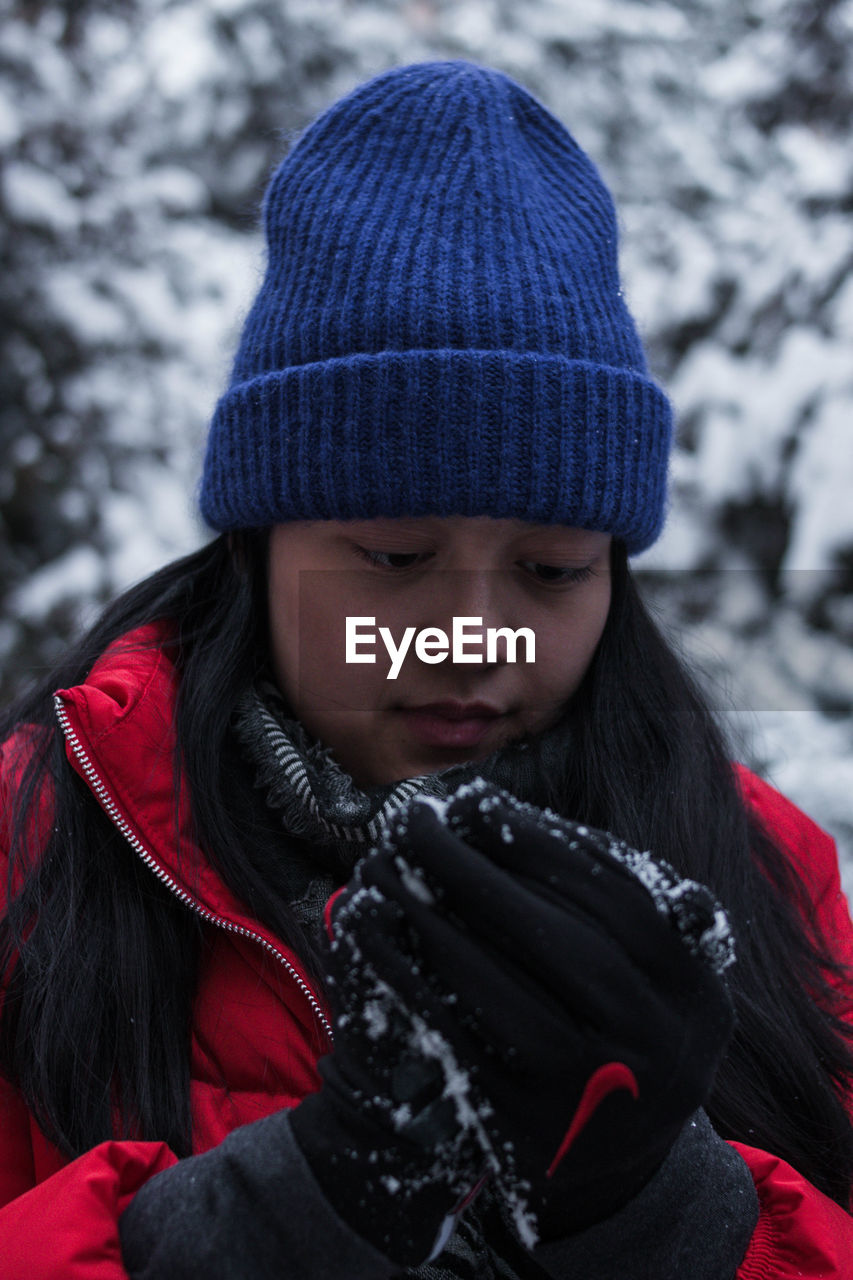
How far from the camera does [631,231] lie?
315 cm

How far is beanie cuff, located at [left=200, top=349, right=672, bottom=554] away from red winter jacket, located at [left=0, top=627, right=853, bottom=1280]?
0.27 meters

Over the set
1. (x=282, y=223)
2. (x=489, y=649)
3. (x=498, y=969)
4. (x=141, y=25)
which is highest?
(x=141, y=25)

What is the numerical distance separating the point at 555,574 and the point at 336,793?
317mm

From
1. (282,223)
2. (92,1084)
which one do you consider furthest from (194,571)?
(92,1084)

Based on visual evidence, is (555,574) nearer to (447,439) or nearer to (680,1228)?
(447,439)

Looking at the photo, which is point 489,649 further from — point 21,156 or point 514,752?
→ point 21,156

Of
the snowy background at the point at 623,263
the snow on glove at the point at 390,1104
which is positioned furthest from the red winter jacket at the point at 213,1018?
the snowy background at the point at 623,263

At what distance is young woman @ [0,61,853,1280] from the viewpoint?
0.76 meters

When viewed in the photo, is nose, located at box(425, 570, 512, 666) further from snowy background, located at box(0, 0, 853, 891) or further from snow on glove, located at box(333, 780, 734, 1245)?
snowy background, located at box(0, 0, 853, 891)

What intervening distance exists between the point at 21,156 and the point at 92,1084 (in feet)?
9.21

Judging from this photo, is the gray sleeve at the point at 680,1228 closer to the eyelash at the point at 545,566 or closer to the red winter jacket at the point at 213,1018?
the red winter jacket at the point at 213,1018

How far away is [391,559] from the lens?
1132mm

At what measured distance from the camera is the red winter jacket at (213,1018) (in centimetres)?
98

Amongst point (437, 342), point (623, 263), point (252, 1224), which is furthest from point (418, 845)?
point (623, 263)
